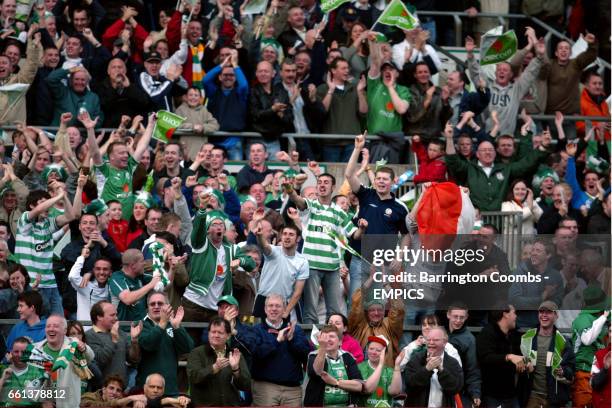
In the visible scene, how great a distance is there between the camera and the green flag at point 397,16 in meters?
23.4

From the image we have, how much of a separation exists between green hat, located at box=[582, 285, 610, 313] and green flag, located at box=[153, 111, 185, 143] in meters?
5.44

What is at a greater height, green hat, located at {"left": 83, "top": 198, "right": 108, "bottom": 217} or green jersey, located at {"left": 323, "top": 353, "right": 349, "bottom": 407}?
green hat, located at {"left": 83, "top": 198, "right": 108, "bottom": 217}

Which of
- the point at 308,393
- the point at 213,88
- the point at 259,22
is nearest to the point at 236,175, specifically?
the point at 213,88

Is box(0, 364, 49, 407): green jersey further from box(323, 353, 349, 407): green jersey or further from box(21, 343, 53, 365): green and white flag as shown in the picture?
box(323, 353, 349, 407): green jersey

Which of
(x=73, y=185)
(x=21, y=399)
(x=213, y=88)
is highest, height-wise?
(x=213, y=88)

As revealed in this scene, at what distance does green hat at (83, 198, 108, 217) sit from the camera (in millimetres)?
20344

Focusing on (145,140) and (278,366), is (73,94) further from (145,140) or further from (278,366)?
(278,366)

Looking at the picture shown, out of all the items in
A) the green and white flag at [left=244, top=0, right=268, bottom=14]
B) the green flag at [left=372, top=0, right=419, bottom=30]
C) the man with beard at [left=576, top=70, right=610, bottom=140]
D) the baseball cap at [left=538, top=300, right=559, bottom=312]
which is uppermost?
the green and white flag at [left=244, top=0, right=268, bottom=14]

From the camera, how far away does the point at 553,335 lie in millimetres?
18891

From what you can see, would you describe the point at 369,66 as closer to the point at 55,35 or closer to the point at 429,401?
the point at 55,35

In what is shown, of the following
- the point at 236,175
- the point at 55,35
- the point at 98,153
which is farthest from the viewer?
the point at 55,35

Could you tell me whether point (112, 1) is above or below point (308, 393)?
above

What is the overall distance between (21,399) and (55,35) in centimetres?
809

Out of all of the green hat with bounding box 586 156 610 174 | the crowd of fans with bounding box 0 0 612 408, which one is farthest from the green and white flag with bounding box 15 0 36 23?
the green hat with bounding box 586 156 610 174
